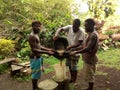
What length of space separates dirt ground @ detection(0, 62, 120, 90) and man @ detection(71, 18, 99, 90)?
3.01 ft

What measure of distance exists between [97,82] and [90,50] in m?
1.78

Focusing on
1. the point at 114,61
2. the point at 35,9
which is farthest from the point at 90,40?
the point at 35,9

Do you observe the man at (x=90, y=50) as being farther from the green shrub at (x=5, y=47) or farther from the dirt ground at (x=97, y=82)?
the green shrub at (x=5, y=47)

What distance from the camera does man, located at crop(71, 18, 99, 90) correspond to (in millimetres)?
5492

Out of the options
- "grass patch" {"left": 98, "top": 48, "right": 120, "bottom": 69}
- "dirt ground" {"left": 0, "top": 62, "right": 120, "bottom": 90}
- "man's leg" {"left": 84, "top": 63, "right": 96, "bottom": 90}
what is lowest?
"dirt ground" {"left": 0, "top": 62, "right": 120, "bottom": 90}

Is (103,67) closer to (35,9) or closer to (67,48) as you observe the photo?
(67,48)

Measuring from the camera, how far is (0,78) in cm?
775

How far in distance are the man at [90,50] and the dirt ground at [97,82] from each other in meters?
0.92

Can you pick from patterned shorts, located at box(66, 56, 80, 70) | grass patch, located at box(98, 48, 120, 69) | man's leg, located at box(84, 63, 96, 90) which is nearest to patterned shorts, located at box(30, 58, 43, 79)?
patterned shorts, located at box(66, 56, 80, 70)

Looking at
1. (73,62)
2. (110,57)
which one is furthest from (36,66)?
(110,57)

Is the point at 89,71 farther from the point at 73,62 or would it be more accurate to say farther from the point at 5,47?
the point at 5,47

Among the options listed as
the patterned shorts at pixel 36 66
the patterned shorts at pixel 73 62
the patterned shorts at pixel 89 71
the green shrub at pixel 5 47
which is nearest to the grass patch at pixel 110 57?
the patterned shorts at pixel 73 62

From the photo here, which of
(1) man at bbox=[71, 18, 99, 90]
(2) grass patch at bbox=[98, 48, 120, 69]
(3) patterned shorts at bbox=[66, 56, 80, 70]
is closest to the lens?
(1) man at bbox=[71, 18, 99, 90]

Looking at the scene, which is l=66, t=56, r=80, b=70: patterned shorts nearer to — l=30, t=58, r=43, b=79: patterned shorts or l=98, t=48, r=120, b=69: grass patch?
l=30, t=58, r=43, b=79: patterned shorts
